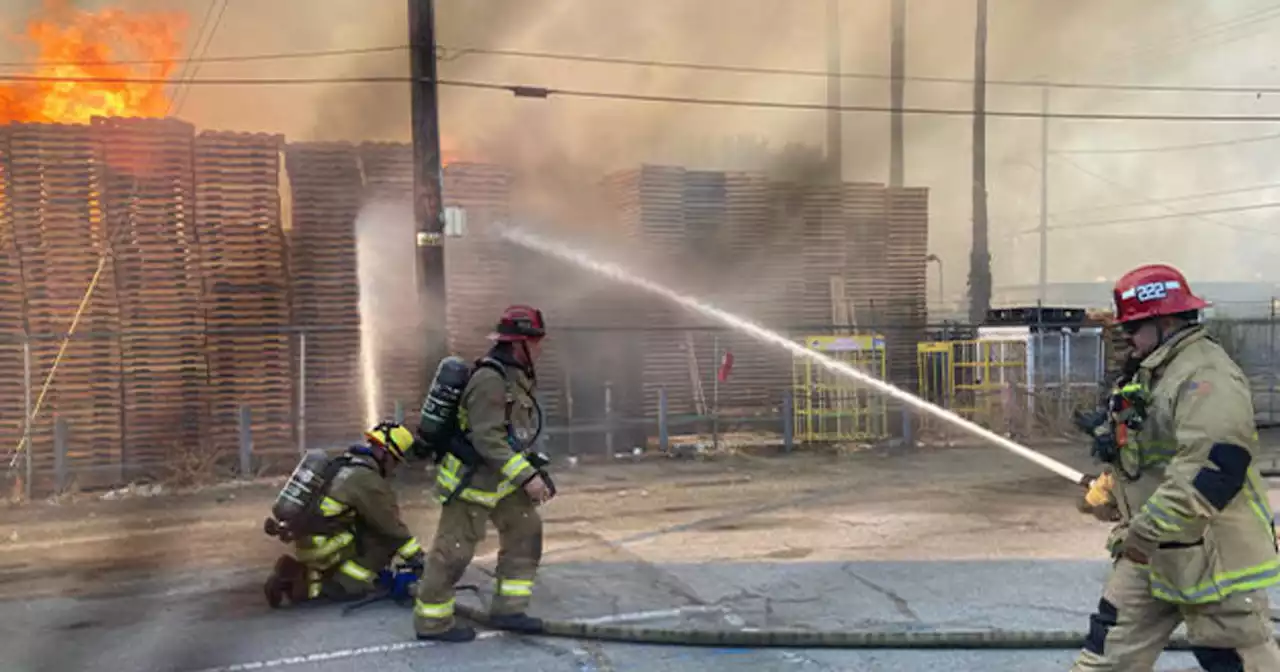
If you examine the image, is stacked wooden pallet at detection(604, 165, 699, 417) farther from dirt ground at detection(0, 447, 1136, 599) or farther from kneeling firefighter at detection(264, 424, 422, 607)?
kneeling firefighter at detection(264, 424, 422, 607)

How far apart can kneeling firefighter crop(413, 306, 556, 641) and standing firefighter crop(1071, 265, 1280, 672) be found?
8.11 ft

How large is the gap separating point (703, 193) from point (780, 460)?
16.5 feet

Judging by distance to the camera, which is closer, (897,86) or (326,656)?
(326,656)

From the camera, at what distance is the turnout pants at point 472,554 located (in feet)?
14.5

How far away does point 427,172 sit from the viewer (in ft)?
32.2

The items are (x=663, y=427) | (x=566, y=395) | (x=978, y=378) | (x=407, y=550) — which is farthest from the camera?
(x=978, y=378)

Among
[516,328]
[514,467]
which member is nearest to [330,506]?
[514,467]

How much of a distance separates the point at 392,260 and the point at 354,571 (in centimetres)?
759

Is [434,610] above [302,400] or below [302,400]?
below

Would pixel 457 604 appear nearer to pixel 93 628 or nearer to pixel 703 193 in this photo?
pixel 93 628

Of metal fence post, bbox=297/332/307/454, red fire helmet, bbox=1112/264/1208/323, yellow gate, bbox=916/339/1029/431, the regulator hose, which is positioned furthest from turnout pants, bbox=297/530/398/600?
yellow gate, bbox=916/339/1029/431

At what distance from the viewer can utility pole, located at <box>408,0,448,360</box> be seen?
9.81 metres

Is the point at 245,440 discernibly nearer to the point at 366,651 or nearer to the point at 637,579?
the point at 637,579

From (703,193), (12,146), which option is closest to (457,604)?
(12,146)
